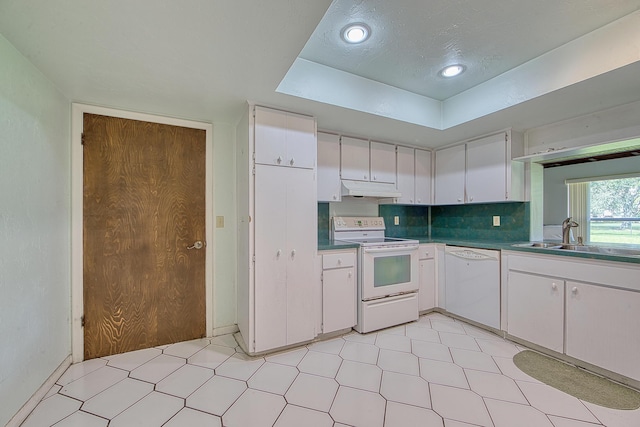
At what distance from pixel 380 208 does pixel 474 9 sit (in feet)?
7.42

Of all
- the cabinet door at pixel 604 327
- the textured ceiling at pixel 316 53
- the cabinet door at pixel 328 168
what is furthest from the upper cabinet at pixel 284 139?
the cabinet door at pixel 604 327

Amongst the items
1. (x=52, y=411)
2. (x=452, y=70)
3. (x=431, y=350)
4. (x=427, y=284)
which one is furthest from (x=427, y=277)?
(x=52, y=411)

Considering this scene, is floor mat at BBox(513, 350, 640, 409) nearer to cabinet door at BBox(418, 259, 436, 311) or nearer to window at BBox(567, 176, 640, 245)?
cabinet door at BBox(418, 259, 436, 311)

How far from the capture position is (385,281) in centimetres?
273

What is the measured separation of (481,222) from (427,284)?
3.53 feet

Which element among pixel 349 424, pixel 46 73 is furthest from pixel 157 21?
pixel 349 424

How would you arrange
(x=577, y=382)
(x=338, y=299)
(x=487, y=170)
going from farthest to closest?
1. (x=487, y=170)
2. (x=338, y=299)
3. (x=577, y=382)

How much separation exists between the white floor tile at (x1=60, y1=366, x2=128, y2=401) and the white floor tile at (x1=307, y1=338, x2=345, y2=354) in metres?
1.45

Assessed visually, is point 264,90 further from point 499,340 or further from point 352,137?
point 499,340

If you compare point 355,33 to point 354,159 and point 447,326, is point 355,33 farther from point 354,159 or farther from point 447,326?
point 447,326

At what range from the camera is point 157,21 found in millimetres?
1268

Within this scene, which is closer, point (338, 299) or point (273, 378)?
point (273, 378)

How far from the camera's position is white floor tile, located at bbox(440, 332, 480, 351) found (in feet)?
7.69

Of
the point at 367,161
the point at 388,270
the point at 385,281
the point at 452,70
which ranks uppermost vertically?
the point at 452,70
